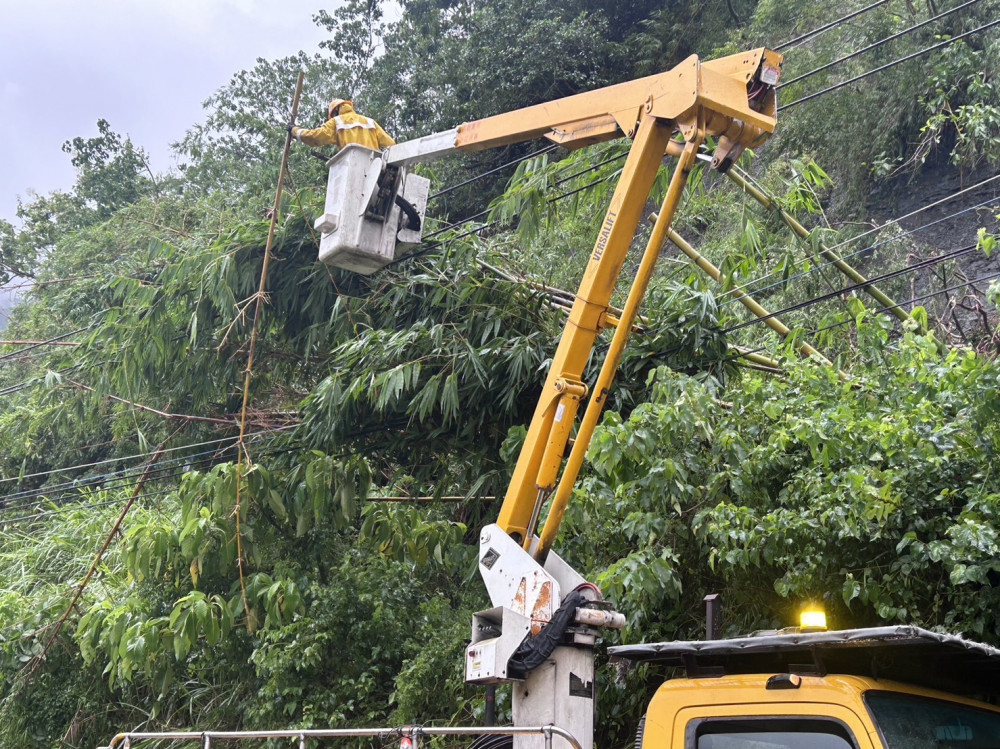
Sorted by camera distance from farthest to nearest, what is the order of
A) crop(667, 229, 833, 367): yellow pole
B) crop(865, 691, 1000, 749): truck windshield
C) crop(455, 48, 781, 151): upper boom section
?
1. crop(667, 229, 833, 367): yellow pole
2. crop(455, 48, 781, 151): upper boom section
3. crop(865, 691, 1000, 749): truck windshield

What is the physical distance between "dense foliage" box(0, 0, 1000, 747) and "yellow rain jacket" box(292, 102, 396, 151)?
1223 mm

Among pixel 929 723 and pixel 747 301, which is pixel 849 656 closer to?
pixel 929 723

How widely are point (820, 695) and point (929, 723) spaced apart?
1.65ft

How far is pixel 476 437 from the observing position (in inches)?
351

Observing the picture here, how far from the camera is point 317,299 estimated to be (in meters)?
9.68

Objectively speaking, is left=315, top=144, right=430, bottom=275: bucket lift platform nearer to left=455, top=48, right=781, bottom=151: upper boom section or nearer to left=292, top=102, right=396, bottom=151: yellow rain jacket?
left=292, top=102, right=396, bottom=151: yellow rain jacket

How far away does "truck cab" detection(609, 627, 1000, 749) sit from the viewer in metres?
3.33

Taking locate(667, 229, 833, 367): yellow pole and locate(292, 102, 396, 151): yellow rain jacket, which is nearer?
locate(292, 102, 396, 151): yellow rain jacket

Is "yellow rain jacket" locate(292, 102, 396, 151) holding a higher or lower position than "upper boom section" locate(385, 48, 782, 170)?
higher

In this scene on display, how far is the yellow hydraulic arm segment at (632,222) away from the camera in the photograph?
5.24m

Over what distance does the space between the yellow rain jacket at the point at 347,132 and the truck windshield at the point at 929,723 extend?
5.16 m

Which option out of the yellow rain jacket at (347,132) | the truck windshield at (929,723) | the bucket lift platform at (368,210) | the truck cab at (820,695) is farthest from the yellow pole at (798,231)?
the truck windshield at (929,723)

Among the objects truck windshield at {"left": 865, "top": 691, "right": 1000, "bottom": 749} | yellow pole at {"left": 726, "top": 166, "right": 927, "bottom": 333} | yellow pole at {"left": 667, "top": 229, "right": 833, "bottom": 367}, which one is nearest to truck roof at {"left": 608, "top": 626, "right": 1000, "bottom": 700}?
truck windshield at {"left": 865, "top": 691, "right": 1000, "bottom": 749}

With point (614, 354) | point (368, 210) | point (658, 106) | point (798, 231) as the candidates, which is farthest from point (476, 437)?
point (658, 106)
